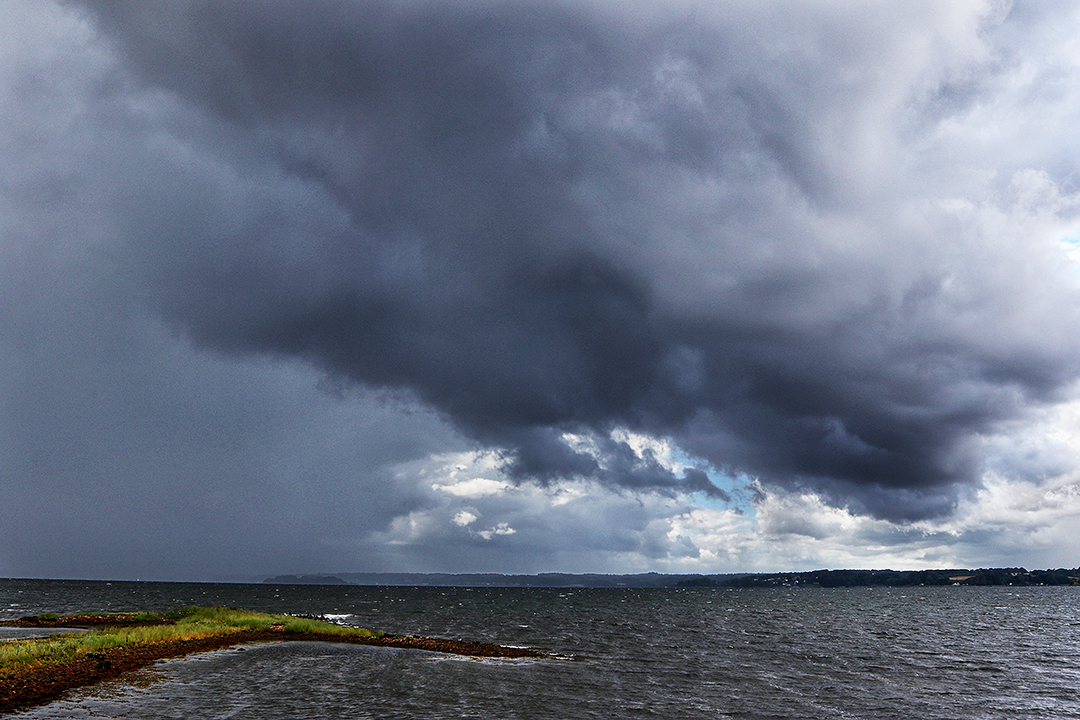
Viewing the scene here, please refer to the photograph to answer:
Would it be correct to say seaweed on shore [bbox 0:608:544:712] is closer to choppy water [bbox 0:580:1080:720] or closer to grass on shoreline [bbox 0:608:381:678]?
grass on shoreline [bbox 0:608:381:678]

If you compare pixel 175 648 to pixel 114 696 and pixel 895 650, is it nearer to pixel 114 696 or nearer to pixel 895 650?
pixel 114 696

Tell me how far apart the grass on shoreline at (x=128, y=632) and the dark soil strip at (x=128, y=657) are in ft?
2.95

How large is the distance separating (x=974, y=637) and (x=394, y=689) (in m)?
97.2

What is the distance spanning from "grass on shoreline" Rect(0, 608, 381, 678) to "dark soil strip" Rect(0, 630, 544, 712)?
90 centimetres

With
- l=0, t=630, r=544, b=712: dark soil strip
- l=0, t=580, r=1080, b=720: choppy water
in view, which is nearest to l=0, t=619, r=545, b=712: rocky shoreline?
l=0, t=630, r=544, b=712: dark soil strip

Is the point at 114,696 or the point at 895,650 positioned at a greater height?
the point at 114,696

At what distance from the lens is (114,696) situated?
3531cm

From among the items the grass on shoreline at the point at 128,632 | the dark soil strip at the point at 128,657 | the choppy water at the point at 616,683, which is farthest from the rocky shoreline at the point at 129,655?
the choppy water at the point at 616,683

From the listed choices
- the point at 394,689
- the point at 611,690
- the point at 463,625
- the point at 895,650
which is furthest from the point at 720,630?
the point at 394,689

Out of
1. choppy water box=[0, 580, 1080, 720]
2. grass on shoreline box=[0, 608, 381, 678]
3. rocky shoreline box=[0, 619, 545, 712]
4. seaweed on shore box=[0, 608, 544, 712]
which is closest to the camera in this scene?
rocky shoreline box=[0, 619, 545, 712]

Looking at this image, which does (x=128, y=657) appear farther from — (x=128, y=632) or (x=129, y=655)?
(x=128, y=632)

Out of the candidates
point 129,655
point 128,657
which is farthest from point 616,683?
point 129,655

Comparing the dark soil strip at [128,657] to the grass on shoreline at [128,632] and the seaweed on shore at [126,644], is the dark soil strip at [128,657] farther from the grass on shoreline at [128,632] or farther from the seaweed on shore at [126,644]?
the grass on shoreline at [128,632]

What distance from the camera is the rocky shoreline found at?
34.2 meters
